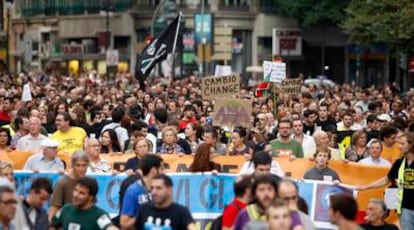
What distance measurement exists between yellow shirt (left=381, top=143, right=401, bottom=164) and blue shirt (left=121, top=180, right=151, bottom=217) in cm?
663

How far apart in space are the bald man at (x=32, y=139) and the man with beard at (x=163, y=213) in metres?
7.65

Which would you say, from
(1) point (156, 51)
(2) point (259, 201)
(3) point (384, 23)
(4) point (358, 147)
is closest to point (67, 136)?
(4) point (358, 147)

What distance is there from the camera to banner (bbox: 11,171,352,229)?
17234mm

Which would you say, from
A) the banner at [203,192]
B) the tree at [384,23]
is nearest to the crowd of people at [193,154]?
the banner at [203,192]

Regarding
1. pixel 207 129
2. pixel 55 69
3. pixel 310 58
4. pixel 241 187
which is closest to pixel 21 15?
pixel 55 69

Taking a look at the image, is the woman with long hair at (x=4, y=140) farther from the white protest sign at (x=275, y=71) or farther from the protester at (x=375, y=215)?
the white protest sign at (x=275, y=71)

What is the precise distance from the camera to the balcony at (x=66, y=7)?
279 ft

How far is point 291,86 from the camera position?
29688 mm

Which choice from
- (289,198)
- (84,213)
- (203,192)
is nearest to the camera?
→ (289,198)

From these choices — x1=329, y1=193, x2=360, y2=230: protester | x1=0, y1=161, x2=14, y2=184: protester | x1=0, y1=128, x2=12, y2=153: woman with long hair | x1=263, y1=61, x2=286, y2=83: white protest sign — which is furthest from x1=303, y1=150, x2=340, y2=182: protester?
x1=263, y1=61, x2=286, y2=83: white protest sign

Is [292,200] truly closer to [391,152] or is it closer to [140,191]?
[140,191]

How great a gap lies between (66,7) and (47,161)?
7331 cm

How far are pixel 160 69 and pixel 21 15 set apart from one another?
82.0ft

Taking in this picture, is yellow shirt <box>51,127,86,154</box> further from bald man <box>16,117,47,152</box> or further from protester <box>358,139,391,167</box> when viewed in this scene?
protester <box>358,139,391,167</box>
